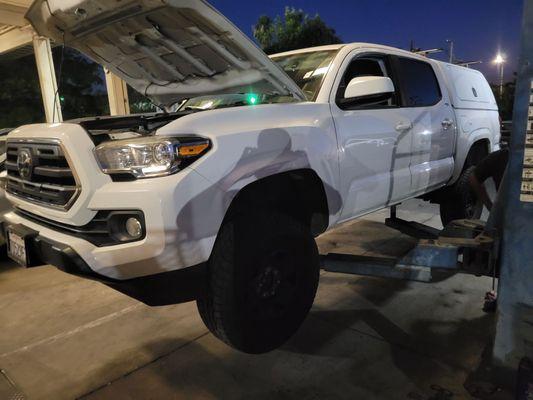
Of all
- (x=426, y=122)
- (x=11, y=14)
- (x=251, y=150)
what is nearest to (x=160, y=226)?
(x=251, y=150)

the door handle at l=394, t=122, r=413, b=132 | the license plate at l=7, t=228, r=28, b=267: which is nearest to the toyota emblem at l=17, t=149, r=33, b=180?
the license plate at l=7, t=228, r=28, b=267

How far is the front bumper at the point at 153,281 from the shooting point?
195 centimetres

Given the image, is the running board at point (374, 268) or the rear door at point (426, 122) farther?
the rear door at point (426, 122)

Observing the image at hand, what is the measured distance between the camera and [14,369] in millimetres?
2637

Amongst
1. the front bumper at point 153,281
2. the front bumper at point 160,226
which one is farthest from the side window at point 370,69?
the front bumper at point 153,281

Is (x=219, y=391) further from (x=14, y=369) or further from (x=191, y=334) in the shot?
(x=14, y=369)

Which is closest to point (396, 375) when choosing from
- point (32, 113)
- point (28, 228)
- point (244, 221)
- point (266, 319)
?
point (266, 319)

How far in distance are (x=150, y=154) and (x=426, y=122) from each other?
2.70 metres

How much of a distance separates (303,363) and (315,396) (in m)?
0.31

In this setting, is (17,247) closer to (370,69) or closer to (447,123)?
(370,69)

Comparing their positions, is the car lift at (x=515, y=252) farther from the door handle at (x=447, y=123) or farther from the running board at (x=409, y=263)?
the door handle at (x=447, y=123)

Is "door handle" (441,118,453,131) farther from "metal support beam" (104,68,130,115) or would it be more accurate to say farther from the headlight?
"metal support beam" (104,68,130,115)

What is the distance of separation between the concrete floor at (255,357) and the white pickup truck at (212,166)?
0.93ft

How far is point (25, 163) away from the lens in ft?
8.04
